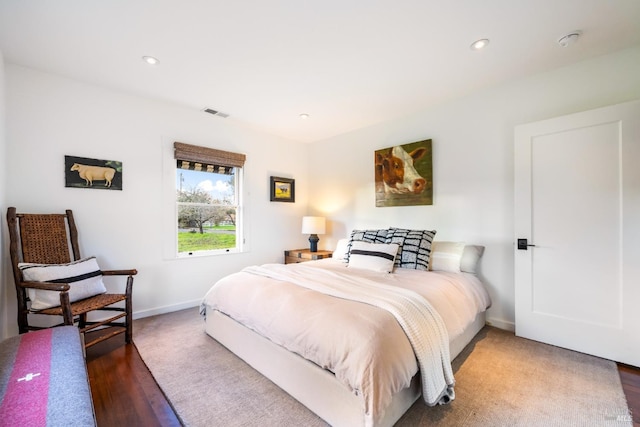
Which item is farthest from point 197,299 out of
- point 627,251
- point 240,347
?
point 627,251

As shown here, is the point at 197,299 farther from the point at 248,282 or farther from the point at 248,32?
the point at 248,32

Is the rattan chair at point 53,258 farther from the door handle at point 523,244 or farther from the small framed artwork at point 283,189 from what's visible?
the door handle at point 523,244

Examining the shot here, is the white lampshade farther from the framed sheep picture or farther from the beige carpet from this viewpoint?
the framed sheep picture

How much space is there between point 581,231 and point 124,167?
457cm

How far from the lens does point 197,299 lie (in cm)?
356

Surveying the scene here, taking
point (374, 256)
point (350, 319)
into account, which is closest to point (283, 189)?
point (374, 256)

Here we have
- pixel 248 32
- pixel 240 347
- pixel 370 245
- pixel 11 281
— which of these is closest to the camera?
pixel 248 32

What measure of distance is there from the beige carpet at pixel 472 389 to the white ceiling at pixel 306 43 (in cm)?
255

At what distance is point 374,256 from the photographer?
274 centimetres

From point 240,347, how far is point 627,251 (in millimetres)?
3212

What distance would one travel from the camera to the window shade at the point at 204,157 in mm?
3337

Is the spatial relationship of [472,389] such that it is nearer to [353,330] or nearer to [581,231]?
[353,330]

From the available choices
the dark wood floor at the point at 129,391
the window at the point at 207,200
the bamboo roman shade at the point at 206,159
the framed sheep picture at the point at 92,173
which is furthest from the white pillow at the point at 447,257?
the framed sheep picture at the point at 92,173

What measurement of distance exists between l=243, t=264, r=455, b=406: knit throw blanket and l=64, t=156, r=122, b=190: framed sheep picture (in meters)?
2.46
